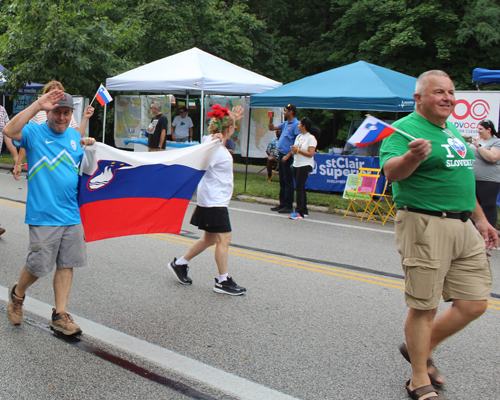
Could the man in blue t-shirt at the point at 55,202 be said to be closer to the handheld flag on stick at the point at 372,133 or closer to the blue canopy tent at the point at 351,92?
the handheld flag on stick at the point at 372,133

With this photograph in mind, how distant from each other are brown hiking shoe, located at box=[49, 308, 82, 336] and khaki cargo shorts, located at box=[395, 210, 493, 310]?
2470 millimetres

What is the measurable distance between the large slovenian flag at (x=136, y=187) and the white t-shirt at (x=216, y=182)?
0.10m

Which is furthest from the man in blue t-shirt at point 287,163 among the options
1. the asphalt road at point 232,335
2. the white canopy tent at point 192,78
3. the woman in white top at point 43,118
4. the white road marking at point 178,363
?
the white road marking at point 178,363

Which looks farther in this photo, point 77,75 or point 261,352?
point 77,75

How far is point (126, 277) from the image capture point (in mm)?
5738

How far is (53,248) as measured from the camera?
13.3ft

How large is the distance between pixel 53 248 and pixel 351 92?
359 inches

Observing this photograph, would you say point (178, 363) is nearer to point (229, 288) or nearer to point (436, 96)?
point (229, 288)

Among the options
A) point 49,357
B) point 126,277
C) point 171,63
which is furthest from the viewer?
point 171,63

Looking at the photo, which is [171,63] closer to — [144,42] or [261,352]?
[144,42]

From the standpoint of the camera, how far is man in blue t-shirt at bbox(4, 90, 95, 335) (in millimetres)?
4000

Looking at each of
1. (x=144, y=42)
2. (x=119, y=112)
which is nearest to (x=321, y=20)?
(x=144, y=42)

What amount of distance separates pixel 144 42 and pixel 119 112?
5.27 meters

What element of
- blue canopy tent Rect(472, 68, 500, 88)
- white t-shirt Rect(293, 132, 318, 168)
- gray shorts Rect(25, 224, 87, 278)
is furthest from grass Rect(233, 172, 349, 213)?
gray shorts Rect(25, 224, 87, 278)
